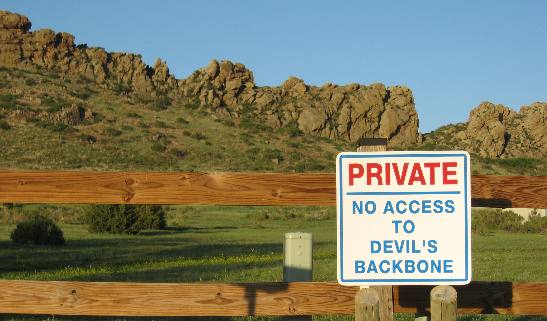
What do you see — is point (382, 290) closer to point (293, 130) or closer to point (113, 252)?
point (113, 252)

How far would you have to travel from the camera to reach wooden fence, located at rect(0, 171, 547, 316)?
5.66 metres

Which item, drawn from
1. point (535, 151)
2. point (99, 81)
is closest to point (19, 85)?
point (99, 81)

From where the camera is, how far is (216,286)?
575cm

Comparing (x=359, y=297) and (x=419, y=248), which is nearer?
(x=359, y=297)

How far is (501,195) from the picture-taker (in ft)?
18.9

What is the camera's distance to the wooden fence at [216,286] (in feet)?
18.6

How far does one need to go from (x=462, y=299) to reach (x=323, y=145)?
75.4 meters

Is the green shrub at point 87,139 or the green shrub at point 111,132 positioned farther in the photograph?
the green shrub at point 111,132

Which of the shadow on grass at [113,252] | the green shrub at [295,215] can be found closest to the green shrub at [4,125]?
the green shrub at [295,215]

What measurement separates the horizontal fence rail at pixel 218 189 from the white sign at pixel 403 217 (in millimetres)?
878

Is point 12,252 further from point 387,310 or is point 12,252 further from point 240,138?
point 240,138

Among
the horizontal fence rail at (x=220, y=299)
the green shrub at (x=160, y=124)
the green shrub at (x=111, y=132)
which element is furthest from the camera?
the green shrub at (x=160, y=124)

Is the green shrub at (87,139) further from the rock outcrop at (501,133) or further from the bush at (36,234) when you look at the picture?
the bush at (36,234)

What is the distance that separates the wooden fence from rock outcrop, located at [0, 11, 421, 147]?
77368mm
